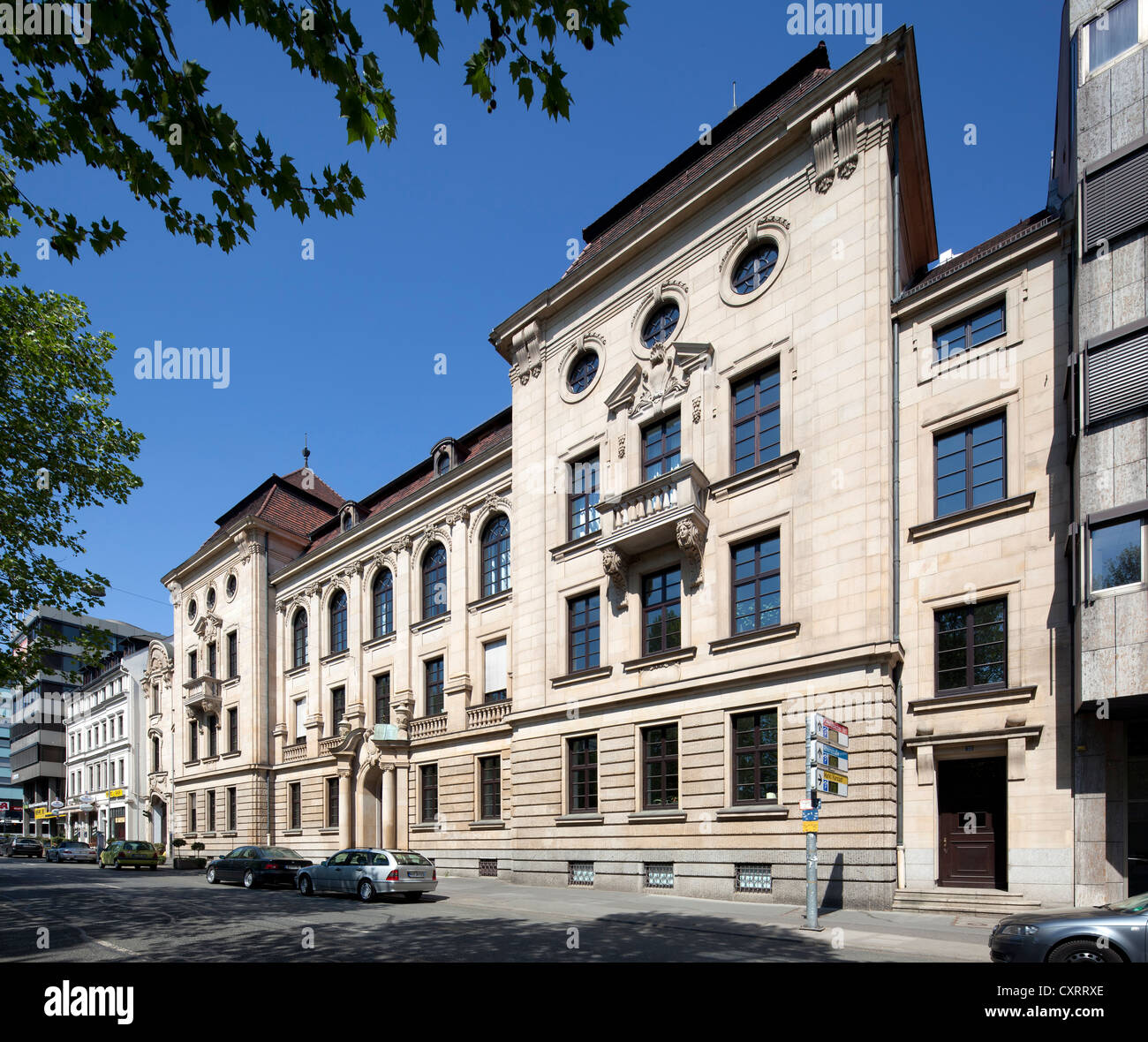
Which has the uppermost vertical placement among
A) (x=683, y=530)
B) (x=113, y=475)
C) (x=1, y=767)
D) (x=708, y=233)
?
(x=708, y=233)

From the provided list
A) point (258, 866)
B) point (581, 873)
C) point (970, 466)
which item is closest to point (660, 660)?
point (581, 873)

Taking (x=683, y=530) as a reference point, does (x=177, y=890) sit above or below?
below

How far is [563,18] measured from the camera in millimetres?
7336

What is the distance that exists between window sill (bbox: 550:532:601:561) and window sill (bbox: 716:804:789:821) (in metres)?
8.55

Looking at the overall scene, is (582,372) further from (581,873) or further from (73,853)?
(73,853)

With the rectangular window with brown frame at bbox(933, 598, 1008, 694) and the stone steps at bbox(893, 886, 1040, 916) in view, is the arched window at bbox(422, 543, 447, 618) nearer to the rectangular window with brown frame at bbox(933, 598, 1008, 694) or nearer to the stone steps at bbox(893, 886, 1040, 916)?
the rectangular window with brown frame at bbox(933, 598, 1008, 694)

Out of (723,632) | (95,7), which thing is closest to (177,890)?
(723,632)

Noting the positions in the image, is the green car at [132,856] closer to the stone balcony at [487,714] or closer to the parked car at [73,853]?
the parked car at [73,853]

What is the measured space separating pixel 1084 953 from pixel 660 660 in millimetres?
15194

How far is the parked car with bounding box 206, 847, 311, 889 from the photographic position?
94.5 feet
